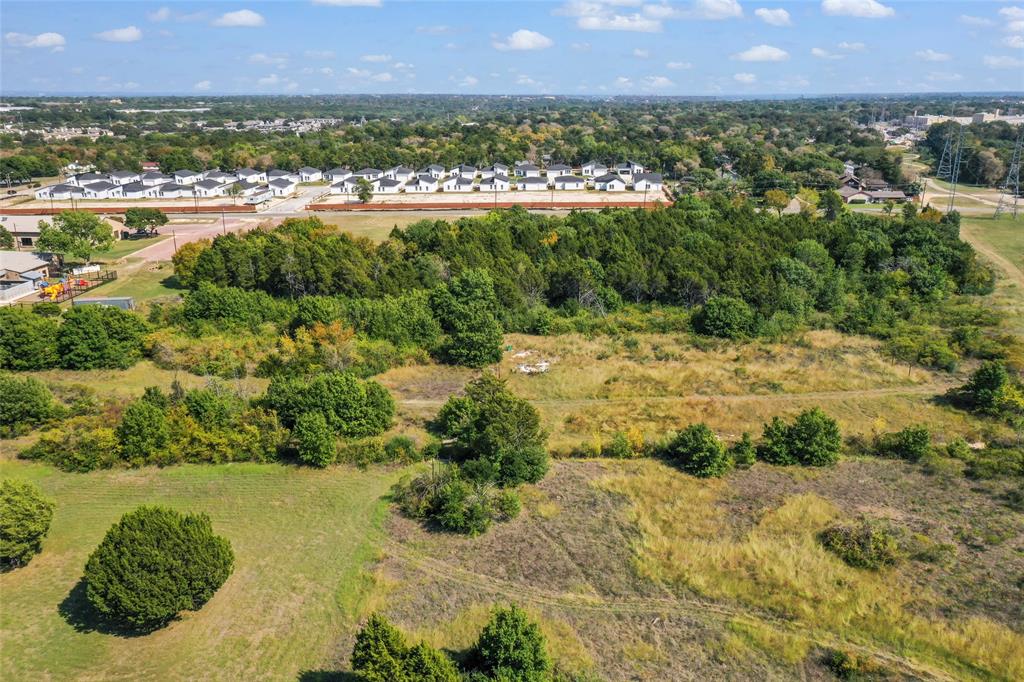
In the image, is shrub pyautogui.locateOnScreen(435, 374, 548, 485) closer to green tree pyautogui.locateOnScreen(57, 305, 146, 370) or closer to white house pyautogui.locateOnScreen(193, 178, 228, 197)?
green tree pyautogui.locateOnScreen(57, 305, 146, 370)

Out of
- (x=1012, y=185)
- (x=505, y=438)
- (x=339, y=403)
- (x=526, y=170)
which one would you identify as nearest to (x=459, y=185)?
(x=526, y=170)

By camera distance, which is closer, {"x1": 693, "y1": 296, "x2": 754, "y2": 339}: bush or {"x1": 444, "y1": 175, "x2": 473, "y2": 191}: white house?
{"x1": 693, "y1": 296, "x2": 754, "y2": 339}: bush

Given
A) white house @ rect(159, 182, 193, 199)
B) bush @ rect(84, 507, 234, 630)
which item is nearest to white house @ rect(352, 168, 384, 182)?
white house @ rect(159, 182, 193, 199)

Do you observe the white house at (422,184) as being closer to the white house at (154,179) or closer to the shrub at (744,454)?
the white house at (154,179)

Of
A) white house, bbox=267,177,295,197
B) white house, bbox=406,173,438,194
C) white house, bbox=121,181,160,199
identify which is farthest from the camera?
white house, bbox=406,173,438,194

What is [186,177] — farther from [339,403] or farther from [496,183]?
[339,403]

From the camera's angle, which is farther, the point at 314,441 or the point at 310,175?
the point at 310,175

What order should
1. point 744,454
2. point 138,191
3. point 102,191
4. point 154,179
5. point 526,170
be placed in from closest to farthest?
point 744,454 → point 102,191 → point 138,191 → point 154,179 → point 526,170

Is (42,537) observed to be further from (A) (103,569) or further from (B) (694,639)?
(B) (694,639)
